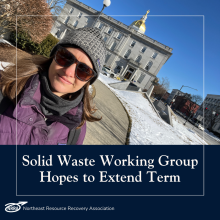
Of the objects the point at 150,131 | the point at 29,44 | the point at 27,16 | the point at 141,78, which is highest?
the point at 141,78

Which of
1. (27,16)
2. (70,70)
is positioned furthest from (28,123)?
(27,16)

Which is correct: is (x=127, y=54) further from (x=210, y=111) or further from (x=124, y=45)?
(x=210, y=111)

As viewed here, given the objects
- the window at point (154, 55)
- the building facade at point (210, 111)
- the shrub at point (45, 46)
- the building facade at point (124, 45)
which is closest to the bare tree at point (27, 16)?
the shrub at point (45, 46)

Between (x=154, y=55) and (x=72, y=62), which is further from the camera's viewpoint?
(x=154, y=55)

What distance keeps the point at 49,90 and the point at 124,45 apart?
45.8m

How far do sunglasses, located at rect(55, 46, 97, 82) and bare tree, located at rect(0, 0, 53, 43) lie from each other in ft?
25.8

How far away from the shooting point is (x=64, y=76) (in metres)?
1.47

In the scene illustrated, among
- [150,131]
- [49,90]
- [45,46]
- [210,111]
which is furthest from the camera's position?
[210,111]

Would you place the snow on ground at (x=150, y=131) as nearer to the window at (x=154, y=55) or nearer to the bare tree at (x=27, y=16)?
the bare tree at (x=27, y=16)

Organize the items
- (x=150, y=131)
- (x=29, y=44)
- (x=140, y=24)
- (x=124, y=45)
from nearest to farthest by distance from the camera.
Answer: (x=150, y=131), (x=29, y=44), (x=124, y=45), (x=140, y=24)

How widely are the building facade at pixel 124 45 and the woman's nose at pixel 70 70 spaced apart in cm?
4083

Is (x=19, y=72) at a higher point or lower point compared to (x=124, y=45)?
lower
